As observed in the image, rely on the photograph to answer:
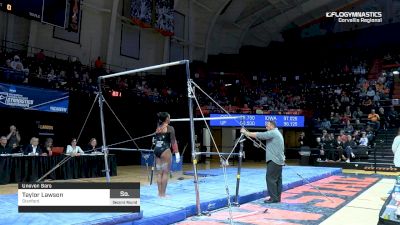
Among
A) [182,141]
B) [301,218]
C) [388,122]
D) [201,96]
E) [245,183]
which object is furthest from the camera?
[201,96]

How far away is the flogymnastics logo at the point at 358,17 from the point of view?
28.3 metres

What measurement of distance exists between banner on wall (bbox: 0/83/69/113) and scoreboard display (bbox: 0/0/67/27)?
3575mm

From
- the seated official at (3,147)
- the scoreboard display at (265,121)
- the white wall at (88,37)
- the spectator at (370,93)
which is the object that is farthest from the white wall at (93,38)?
the spectator at (370,93)

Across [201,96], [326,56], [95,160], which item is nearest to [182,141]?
[201,96]

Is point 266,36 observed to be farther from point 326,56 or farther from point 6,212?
point 6,212

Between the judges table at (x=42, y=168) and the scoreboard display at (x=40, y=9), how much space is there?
6.78m

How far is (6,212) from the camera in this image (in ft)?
15.7

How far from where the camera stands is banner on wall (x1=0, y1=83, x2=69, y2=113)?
1205cm

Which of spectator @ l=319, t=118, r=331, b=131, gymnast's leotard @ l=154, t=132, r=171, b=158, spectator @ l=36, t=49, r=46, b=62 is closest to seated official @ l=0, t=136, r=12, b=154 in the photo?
spectator @ l=36, t=49, r=46, b=62

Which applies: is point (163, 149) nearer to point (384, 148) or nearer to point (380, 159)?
point (380, 159)

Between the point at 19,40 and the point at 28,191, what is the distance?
1441 centimetres

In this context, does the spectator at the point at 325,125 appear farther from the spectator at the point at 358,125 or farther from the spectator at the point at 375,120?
the spectator at the point at 375,120

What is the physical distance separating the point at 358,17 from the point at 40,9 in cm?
2466

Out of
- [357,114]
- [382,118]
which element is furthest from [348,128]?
[382,118]
